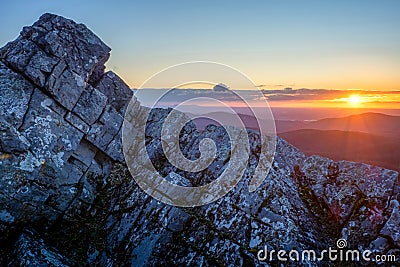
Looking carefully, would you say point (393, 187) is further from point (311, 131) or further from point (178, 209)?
point (311, 131)

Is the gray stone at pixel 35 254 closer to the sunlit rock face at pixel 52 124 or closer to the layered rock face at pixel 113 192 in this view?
the layered rock face at pixel 113 192

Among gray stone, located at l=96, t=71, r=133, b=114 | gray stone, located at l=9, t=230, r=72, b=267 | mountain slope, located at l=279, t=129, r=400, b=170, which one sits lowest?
gray stone, located at l=9, t=230, r=72, b=267

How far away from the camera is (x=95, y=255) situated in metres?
14.6

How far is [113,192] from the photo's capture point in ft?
59.7

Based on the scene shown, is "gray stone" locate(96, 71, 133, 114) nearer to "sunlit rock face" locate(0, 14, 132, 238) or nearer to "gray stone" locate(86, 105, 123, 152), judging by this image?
"sunlit rock face" locate(0, 14, 132, 238)

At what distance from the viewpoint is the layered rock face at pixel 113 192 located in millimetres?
13641

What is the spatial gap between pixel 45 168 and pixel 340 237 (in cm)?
1560
